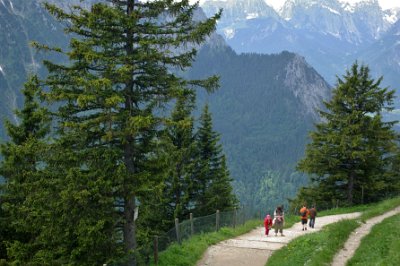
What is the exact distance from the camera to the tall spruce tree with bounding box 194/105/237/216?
1432 inches

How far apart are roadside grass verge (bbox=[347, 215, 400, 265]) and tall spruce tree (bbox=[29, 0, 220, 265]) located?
753cm

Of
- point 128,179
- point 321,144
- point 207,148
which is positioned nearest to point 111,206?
point 128,179

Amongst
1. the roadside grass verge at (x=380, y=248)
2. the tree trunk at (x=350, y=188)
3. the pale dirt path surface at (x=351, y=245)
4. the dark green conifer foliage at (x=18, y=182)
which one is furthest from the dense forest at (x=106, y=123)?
the tree trunk at (x=350, y=188)

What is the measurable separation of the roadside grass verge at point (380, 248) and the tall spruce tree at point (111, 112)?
7526 millimetres

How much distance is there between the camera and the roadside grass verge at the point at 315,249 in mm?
16922

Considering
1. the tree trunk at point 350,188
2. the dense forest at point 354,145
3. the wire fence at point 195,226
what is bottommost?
the wire fence at point 195,226

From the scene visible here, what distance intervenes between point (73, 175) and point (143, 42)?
5.01 metres

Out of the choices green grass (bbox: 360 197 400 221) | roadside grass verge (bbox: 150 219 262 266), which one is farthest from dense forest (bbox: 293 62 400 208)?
roadside grass verge (bbox: 150 219 262 266)

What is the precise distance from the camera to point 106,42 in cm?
1659

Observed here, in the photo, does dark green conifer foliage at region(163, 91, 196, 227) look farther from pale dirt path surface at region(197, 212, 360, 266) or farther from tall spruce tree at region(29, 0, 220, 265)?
tall spruce tree at region(29, 0, 220, 265)

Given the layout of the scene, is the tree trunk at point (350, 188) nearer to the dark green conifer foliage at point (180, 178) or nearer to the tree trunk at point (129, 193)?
the dark green conifer foliage at point (180, 178)

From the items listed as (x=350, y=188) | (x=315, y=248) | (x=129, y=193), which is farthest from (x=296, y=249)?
(x=350, y=188)

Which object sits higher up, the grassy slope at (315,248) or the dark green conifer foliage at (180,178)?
the dark green conifer foliage at (180,178)

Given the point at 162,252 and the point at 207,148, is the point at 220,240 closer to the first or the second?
the point at 162,252
